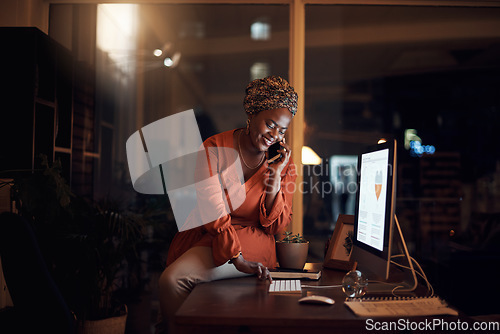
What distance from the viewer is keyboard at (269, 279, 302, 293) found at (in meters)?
1.30

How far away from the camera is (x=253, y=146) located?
6.30 ft

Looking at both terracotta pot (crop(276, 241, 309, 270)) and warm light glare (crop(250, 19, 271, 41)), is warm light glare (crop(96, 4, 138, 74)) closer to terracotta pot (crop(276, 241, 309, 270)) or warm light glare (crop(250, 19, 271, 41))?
warm light glare (crop(250, 19, 271, 41))

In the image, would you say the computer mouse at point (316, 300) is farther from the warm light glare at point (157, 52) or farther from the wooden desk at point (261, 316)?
the warm light glare at point (157, 52)

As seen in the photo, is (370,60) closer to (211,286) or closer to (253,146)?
(253,146)

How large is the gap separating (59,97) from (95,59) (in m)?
0.59

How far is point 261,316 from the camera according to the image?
3.36 feet

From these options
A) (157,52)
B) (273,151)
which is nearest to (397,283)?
(273,151)

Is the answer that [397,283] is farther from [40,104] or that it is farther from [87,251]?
[40,104]

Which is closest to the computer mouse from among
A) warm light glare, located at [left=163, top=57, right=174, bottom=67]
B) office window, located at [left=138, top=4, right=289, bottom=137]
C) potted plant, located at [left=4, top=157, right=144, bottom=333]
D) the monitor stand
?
the monitor stand

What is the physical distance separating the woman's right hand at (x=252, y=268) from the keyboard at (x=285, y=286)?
59 millimetres

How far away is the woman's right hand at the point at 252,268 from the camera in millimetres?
1488

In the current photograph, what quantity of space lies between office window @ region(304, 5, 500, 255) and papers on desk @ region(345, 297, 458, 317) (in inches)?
85.5

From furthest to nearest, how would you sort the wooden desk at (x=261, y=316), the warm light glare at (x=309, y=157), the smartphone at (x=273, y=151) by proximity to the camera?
1. the warm light glare at (x=309, y=157)
2. the smartphone at (x=273, y=151)
3. the wooden desk at (x=261, y=316)

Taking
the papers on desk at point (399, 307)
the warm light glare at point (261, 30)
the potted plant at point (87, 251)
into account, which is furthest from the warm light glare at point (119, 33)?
the papers on desk at point (399, 307)
